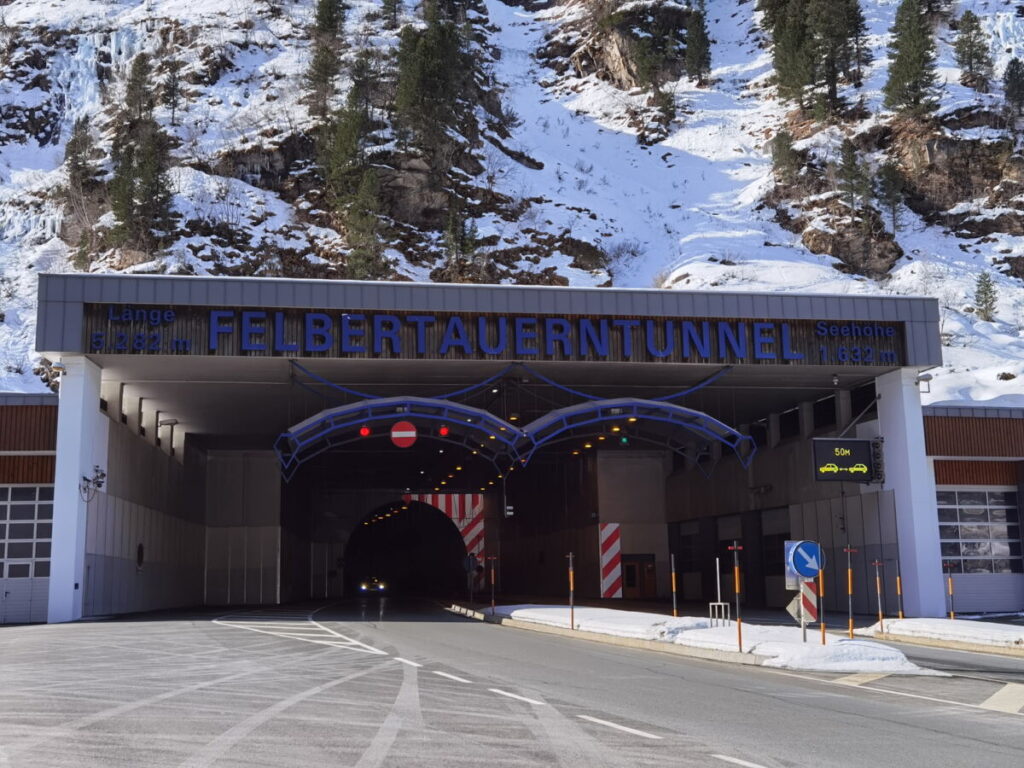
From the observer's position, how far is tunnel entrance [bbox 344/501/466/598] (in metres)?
77.4

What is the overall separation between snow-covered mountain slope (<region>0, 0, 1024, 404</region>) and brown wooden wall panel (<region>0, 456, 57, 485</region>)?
38.7m

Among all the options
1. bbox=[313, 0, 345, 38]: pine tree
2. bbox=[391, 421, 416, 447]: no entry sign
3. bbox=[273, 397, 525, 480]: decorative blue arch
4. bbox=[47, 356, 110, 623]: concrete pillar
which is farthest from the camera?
bbox=[313, 0, 345, 38]: pine tree

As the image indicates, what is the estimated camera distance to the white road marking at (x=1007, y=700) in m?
12.1

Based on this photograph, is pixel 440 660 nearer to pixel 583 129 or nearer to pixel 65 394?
pixel 65 394

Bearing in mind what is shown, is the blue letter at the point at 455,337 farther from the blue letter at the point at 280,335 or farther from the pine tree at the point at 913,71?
the pine tree at the point at 913,71

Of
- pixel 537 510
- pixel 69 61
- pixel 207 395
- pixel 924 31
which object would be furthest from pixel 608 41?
pixel 207 395

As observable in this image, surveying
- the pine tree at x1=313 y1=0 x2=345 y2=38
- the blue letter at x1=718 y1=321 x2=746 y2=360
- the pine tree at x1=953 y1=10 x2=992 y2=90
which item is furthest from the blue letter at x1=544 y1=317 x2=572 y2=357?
the pine tree at x1=313 y1=0 x2=345 y2=38

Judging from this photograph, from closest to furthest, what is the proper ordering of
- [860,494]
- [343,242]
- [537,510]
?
[860,494] < [537,510] < [343,242]

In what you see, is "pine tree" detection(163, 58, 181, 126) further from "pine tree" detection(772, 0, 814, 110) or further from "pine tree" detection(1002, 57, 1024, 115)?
"pine tree" detection(1002, 57, 1024, 115)

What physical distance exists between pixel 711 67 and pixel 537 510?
7079 cm

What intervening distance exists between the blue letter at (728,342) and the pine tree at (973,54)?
7361 cm

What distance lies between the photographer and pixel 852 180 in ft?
274

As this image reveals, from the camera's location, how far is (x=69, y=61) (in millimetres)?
101438

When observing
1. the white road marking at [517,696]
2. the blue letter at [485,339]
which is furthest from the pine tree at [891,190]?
the white road marking at [517,696]
